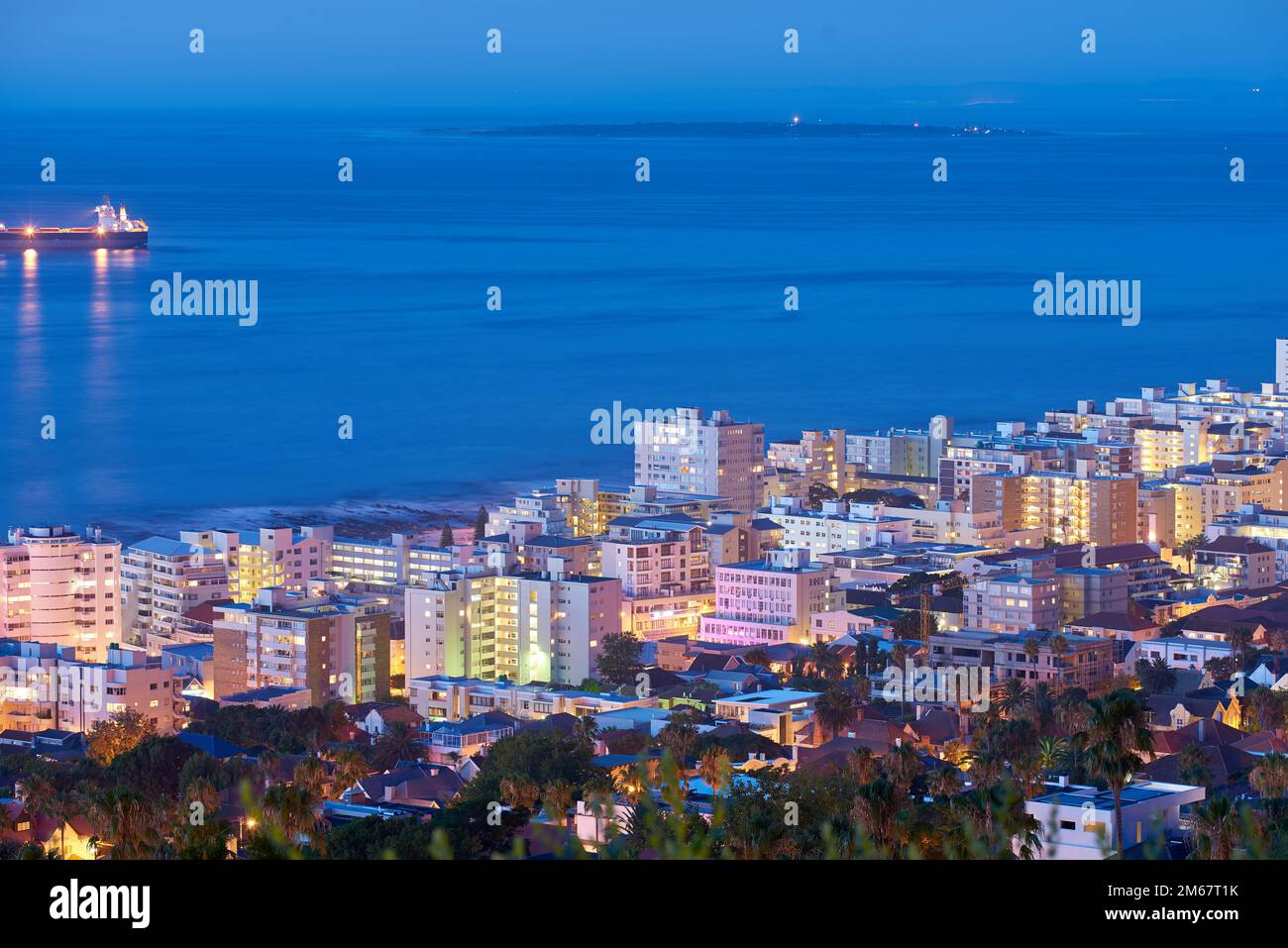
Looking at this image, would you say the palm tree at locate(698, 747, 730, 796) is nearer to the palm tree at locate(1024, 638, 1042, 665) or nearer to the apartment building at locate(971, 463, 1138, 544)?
the palm tree at locate(1024, 638, 1042, 665)

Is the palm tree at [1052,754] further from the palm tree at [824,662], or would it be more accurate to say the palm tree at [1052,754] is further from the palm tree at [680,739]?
the palm tree at [824,662]

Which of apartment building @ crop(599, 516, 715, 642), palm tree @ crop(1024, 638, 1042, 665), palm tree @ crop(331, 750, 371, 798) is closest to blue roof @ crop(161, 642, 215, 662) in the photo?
apartment building @ crop(599, 516, 715, 642)

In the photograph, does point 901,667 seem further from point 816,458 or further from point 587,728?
point 816,458

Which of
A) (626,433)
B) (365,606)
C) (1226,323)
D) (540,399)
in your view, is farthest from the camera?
(1226,323)

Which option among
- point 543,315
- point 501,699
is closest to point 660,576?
point 501,699

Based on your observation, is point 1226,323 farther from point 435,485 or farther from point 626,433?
point 435,485

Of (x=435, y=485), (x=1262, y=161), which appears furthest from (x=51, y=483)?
(x=1262, y=161)
